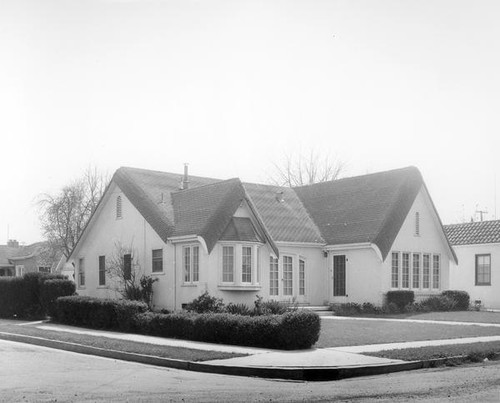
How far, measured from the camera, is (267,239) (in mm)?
32312

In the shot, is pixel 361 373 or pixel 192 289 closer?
pixel 361 373

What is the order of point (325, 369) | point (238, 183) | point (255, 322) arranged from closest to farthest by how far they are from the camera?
point (325, 369) → point (255, 322) → point (238, 183)

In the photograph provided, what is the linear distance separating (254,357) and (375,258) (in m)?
18.3

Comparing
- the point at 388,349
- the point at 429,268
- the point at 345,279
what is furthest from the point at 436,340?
the point at 429,268

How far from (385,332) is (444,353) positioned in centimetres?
563

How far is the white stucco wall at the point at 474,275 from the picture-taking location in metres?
39.7

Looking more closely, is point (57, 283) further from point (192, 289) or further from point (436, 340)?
point (436, 340)

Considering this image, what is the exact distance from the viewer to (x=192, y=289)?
31.2 meters

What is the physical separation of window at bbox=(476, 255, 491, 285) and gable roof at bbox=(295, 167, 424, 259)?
6.71m

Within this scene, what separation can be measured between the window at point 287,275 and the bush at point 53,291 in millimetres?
9580

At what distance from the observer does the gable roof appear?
34.6 meters

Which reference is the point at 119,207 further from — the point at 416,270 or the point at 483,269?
the point at 483,269

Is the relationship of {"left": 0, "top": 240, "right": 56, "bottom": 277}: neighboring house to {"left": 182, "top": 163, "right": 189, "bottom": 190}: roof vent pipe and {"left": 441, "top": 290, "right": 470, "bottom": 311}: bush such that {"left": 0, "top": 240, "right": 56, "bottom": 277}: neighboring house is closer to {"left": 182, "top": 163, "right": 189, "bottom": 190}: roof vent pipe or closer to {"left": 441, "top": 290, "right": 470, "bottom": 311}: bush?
{"left": 182, "top": 163, "right": 189, "bottom": 190}: roof vent pipe

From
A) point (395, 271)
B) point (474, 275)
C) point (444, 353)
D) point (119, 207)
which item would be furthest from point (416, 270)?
point (444, 353)
